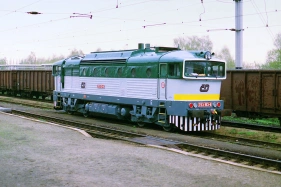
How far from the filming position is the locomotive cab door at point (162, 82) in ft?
50.2

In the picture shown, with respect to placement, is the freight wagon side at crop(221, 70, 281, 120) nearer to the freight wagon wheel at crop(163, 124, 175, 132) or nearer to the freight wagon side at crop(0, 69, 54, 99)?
the freight wagon wheel at crop(163, 124, 175, 132)

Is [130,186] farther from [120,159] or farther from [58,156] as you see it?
[58,156]

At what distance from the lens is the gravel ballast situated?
764cm

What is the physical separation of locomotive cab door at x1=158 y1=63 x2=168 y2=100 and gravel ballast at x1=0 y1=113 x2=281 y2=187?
417cm

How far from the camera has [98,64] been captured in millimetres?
19250

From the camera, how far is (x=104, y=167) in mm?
8766

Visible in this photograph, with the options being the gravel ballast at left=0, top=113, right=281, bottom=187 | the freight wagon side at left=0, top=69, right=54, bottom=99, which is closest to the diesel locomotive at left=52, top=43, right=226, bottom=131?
the gravel ballast at left=0, top=113, right=281, bottom=187

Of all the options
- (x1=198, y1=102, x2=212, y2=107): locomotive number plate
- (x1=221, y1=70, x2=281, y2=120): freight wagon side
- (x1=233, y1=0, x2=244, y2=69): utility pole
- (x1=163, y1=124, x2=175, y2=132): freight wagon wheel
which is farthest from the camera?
(x1=233, y1=0, x2=244, y2=69): utility pole

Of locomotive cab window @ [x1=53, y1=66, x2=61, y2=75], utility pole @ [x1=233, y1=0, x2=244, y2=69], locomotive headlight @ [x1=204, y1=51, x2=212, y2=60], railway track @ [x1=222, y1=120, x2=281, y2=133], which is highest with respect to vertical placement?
utility pole @ [x1=233, y1=0, x2=244, y2=69]

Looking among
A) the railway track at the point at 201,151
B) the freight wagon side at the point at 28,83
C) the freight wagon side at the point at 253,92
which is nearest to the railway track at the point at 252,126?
the freight wagon side at the point at 253,92

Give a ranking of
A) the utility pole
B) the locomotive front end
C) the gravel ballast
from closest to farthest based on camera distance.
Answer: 1. the gravel ballast
2. the locomotive front end
3. the utility pole

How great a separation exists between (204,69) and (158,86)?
75.7 inches

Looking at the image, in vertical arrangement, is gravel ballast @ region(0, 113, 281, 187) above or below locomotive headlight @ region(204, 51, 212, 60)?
below

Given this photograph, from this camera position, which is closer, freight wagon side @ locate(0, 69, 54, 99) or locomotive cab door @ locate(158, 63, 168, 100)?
locomotive cab door @ locate(158, 63, 168, 100)
